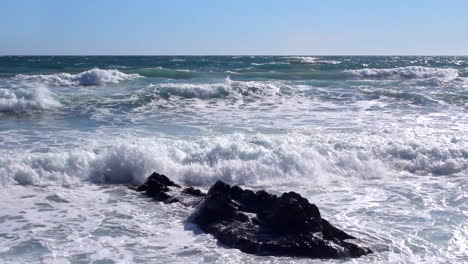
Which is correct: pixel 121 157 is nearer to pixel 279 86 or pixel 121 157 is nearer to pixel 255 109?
pixel 255 109

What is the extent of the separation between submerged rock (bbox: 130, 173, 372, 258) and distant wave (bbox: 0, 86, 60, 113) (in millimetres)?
11255

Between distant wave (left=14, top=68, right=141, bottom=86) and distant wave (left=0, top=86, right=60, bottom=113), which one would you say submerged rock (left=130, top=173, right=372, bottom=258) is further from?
distant wave (left=14, top=68, right=141, bottom=86)

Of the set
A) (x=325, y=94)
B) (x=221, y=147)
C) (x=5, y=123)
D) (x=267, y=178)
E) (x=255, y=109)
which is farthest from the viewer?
(x=325, y=94)

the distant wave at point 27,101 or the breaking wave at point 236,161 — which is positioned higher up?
the distant wave at point 27,101

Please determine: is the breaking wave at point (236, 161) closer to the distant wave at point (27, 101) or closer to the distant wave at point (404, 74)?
the distant wave at point (27, 101)

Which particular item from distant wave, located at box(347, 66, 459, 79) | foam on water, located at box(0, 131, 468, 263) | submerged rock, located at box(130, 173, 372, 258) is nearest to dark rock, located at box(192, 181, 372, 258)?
submerged rock, located at box(130, 173, 372, 258)

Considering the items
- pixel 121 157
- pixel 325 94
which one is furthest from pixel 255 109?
pixel 121 157

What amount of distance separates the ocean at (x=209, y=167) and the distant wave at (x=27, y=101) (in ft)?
0.19

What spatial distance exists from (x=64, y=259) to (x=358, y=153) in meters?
6.92

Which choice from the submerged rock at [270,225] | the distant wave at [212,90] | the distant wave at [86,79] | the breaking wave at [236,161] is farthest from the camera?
the distant wave at [86,79]

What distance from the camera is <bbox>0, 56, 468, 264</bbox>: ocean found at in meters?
6.16

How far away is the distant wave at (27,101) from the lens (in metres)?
16.2

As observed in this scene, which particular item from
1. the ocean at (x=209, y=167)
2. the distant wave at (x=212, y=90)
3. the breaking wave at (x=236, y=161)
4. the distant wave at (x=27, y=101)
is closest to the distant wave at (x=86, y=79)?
the distant wave at (x=212, y=90)

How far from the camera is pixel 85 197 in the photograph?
820 centimetres
